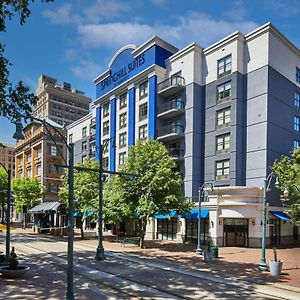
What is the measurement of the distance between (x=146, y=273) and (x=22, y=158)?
7722cm

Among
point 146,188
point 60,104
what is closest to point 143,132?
point 146,188

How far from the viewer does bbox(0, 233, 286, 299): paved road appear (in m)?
15.7

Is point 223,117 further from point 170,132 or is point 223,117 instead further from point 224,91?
point 170,132

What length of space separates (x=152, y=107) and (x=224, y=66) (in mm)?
10093

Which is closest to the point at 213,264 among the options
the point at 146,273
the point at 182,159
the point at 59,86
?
the point at 146,273

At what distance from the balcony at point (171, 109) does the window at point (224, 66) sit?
18.8 ft

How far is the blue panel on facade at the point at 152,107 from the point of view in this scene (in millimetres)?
44531

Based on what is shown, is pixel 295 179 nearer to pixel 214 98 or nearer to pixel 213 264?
pixel 213 264

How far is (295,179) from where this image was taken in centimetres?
2891

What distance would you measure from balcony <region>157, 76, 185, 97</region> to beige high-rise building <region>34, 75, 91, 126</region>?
76.6m

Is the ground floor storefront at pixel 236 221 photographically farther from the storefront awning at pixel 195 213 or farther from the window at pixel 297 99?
the window at pixel 297 99

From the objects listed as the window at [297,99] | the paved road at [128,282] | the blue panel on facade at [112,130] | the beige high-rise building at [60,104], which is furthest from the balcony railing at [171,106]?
the beige high-rise building at [60,104]

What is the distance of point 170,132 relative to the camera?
43.8 meters

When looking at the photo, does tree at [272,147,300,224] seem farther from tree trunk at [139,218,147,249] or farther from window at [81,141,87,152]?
window at [81,141,87,152]
